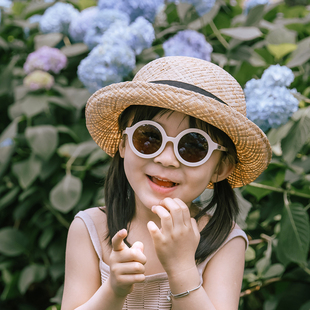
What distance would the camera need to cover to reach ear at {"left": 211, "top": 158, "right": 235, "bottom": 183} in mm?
1223

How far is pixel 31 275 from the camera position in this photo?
2.24 m

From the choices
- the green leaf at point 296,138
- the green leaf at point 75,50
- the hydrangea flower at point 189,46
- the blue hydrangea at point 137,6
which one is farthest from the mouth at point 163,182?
the green leaf at point 75,50

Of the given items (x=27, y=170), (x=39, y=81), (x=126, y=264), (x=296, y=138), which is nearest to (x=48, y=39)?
(x=39, y=81)

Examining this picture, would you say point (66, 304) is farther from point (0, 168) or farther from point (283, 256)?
point (0, 168)

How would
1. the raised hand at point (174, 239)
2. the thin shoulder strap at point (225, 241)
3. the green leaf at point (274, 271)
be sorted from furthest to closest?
the green leaf at point (274, 271) < the thin shoulder strap at point (225, 241) < the raised hand at point (174, 239)

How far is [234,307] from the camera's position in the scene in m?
1.12

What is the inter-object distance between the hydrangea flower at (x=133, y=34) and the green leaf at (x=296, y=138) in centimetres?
93

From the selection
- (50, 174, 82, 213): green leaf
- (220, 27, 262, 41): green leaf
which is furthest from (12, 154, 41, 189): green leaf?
(220, 27, 262, 41): green leaf

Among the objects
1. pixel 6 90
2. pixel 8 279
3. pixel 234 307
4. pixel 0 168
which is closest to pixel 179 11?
pixel 6 90

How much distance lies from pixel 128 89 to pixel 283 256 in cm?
103

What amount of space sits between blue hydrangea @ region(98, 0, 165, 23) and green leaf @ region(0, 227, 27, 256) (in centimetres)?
149

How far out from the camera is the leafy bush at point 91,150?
5.65 feet

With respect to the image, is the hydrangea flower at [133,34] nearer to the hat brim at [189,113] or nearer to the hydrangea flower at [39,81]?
the hydrangea flower at [39,81]

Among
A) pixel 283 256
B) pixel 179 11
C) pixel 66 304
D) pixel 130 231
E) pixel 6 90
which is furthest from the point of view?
pixel 6 90
